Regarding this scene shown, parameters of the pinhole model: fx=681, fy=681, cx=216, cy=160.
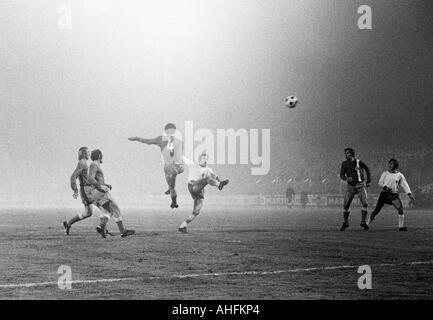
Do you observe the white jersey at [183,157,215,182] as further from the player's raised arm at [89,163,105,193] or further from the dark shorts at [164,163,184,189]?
the player's raised arm at [89,163,105,193]

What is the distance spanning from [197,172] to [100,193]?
2756 mm

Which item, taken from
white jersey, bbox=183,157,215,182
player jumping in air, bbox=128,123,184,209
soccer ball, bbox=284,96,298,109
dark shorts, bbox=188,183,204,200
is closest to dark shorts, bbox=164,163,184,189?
player jumping in air, bbox=128,123,184,209

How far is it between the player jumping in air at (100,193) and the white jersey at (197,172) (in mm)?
2251

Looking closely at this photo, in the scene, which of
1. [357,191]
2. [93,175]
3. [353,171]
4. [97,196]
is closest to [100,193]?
[97,196]

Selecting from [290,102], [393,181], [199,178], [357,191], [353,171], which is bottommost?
[357,191]

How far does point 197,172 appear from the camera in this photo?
18.7m

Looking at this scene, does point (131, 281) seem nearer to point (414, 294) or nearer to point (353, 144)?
point (414, 294)

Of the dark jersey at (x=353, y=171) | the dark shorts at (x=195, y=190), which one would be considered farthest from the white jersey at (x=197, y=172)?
the dark jersey at (x=353, y=171)

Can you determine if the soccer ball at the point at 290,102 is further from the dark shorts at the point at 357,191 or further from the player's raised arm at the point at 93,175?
the player's raised arm at the point at 93,175

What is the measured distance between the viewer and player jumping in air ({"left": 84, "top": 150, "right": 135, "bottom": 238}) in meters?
17.2

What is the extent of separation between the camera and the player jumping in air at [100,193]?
1717cm

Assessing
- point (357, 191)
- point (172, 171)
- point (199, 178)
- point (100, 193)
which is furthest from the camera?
point (357, 191)

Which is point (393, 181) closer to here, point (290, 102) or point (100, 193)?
point (290, 102)
